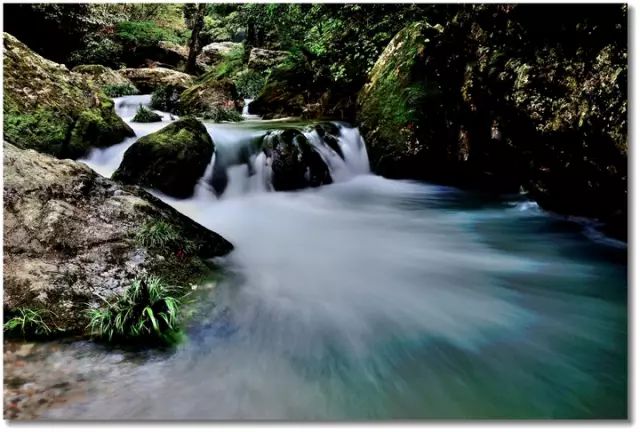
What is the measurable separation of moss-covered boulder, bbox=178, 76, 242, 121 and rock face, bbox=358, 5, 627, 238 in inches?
175

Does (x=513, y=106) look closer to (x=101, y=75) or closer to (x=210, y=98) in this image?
(x=210, y=98)

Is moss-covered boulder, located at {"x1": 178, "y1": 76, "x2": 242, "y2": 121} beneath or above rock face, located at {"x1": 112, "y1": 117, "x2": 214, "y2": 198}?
above

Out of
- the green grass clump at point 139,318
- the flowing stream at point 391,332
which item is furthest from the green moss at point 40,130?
the green grass clump at point 139,318

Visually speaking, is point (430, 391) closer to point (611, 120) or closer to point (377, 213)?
point (611, 120)

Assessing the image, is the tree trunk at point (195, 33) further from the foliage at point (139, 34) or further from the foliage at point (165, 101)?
the foliage at point (165, 101)

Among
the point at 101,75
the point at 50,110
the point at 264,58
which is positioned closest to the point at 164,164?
the point at 50,110

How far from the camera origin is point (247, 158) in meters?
6.79

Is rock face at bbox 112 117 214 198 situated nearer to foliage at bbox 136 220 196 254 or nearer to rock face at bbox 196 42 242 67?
foliage at bbox 136 220 196 254

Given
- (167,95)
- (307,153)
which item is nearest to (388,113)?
(307,153)

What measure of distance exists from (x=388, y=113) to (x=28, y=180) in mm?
5444

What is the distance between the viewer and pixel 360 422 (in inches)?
81.0

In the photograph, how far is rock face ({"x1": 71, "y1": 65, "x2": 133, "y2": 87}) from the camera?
41.1 ft

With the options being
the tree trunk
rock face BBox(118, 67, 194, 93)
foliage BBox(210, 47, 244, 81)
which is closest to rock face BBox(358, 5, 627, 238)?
foliage BBox(210, 47, 244, 81)

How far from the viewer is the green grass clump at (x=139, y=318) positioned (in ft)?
8.46
